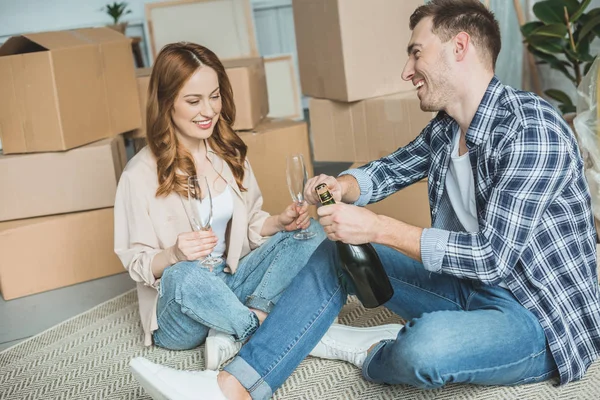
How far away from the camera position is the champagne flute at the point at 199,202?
1660 mm

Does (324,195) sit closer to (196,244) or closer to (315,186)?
(315,186)

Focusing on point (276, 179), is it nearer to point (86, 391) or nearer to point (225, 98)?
point (225, 98)

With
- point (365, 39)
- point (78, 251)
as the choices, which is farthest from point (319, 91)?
point (78, 251)

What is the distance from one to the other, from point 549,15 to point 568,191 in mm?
2091

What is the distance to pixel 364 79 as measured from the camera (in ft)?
8.92

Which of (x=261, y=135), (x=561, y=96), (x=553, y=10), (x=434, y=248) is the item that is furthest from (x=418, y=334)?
(x=561, y=96)

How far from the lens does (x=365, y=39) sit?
8.77 ft

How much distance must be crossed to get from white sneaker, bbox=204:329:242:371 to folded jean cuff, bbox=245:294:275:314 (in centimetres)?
11

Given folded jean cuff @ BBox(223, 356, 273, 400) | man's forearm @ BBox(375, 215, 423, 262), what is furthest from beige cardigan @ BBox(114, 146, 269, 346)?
man's forearm @ BBox(375, 215, 423, 262)

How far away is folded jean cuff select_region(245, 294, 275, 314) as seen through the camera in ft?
6.52

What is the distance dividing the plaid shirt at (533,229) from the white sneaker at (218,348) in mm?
675

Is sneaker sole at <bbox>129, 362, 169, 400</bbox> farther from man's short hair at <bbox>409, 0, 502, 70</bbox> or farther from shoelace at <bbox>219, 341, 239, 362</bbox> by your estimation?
man's short hair at <bbox>409, 0, 502, 70</bbox>

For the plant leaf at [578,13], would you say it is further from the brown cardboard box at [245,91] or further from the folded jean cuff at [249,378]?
the folded jean cuff at [249,378]

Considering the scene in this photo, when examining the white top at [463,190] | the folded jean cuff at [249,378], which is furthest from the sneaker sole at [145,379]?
the white top at [463,190]
